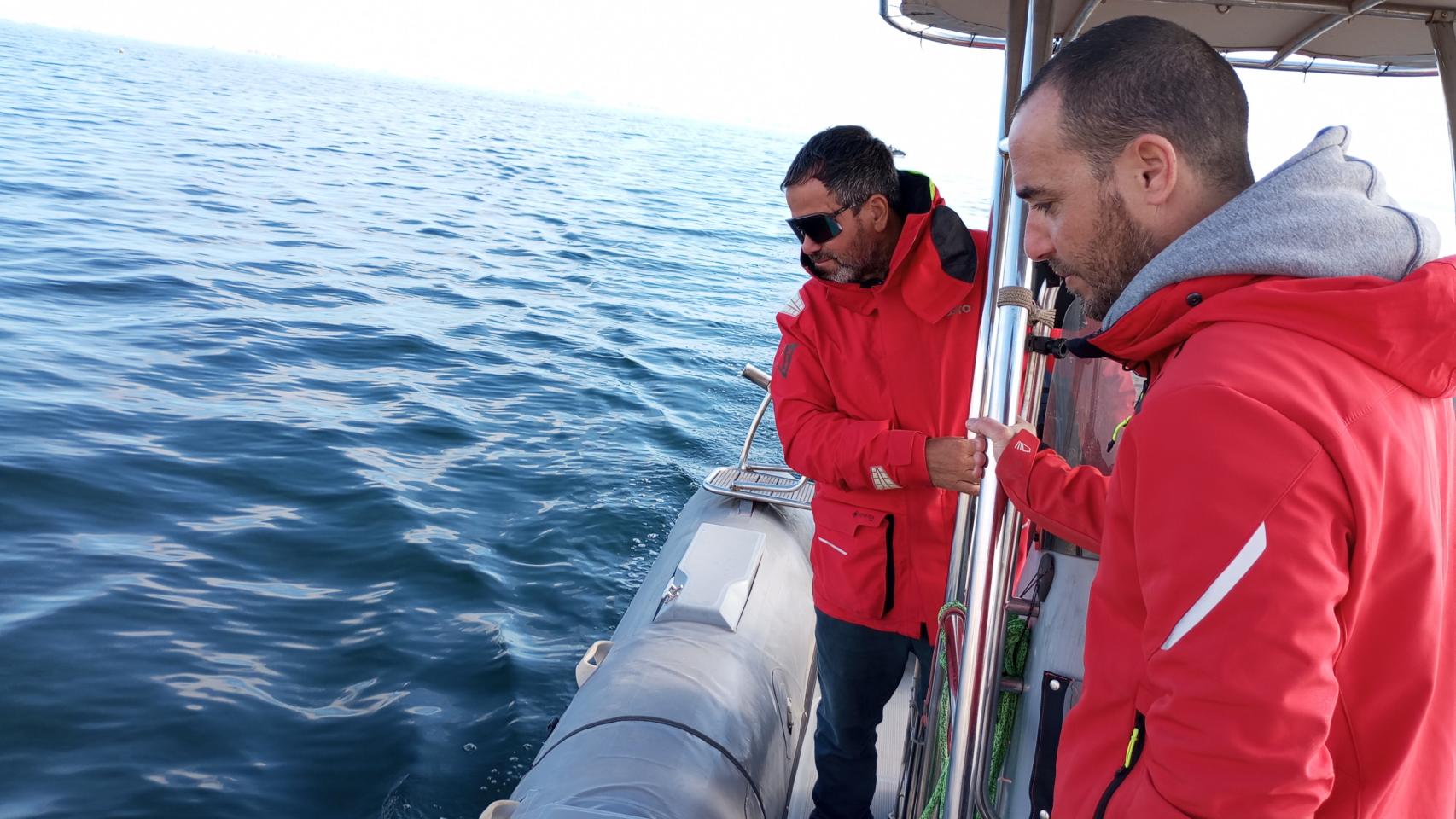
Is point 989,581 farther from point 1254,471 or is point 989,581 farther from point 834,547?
point 1254,471

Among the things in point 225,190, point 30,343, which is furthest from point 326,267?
point 225,190

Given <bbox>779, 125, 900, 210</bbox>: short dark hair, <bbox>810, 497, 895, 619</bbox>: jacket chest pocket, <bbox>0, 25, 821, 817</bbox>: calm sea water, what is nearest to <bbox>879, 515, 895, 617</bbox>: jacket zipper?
<bbox>810, 497, 895, 619</bbox>: jacket chest pocket

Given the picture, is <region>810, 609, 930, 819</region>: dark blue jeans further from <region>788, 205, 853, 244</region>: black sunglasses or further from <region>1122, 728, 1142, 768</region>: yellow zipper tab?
<region>1122, 728, 1142, 768</region>: yellow zipper tab

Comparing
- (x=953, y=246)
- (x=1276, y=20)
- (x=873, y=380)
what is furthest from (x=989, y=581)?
(x=1276, y=20)

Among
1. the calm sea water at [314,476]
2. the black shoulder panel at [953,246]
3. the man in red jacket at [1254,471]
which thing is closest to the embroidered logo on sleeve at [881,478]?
the black shoulder panel at [953,246]

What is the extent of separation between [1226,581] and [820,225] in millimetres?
1464

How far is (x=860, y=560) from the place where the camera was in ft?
6.85

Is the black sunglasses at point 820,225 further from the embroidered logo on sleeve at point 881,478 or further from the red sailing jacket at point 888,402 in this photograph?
the embroidered logo on sleeve at point 881,478

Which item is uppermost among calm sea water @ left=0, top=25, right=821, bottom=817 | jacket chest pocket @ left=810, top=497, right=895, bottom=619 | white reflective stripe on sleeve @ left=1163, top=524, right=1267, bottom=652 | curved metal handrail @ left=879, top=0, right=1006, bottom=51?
curved metal handrail @ left=879, top=0, right=1006, bottom=51

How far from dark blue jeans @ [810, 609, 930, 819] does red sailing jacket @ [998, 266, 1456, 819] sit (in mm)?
1333

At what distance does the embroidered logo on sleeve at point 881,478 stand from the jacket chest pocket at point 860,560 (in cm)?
11

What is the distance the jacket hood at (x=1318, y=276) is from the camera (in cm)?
72

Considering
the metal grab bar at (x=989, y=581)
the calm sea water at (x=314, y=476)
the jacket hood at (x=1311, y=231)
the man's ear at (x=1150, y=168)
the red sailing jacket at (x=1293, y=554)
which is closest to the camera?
the red sailing jacket at (x=1293, y=554)

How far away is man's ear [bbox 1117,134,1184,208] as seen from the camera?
894mm
